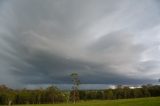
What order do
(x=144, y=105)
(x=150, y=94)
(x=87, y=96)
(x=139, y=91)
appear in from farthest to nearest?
(x=87, y=96) < (x=139, y=91) < (x=150, y=94) < (x=144, y=105)

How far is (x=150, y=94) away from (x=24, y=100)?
80.7 meters

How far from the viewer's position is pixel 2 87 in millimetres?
197750

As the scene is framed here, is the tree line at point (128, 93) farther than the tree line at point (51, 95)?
No

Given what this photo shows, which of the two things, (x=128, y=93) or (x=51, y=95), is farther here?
(x=128, y=93)

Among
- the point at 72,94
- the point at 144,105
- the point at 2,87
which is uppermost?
the point at 2,87

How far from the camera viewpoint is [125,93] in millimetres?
180750

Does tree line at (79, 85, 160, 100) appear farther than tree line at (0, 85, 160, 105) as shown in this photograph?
No

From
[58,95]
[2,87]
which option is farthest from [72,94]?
[2,87]

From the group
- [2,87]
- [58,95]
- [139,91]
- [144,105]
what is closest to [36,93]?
[58,95]

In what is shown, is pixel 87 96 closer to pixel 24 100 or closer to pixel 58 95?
pixel 58 95

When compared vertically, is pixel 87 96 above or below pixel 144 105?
above

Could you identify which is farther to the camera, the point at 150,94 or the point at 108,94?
the point at 108,94

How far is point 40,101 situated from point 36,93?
6.20 metres

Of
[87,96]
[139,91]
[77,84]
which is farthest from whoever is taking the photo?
[87,96]
